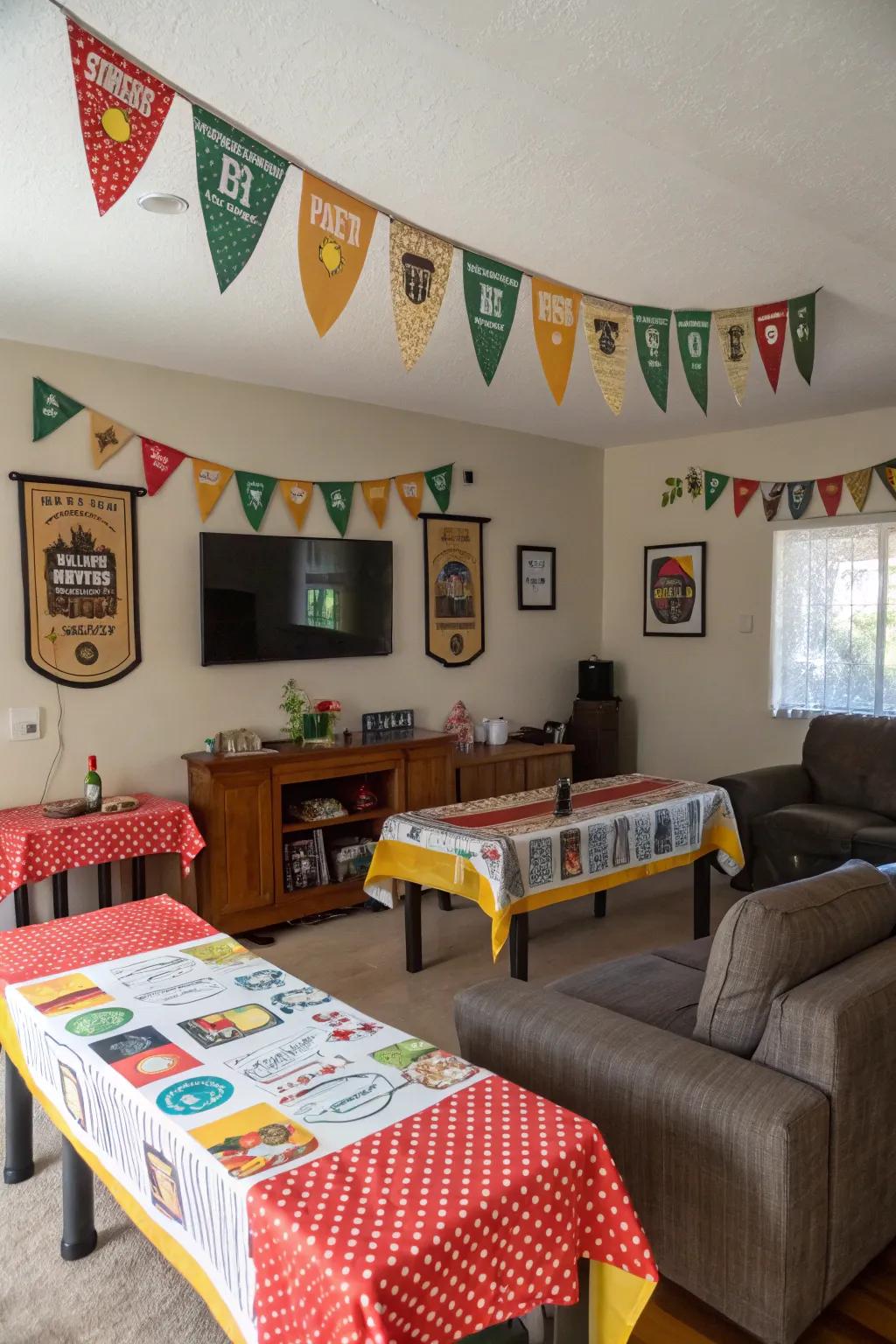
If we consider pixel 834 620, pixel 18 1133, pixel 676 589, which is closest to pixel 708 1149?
pixel 18 1133

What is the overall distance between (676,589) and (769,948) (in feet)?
14.5

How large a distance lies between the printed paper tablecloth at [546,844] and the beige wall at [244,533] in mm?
1280

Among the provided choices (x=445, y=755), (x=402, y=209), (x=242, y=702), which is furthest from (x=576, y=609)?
(x=402, y=209)

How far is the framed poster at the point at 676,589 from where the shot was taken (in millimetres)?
5930

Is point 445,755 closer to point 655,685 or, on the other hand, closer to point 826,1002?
point 655,685

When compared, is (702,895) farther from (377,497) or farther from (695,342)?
(377,497)

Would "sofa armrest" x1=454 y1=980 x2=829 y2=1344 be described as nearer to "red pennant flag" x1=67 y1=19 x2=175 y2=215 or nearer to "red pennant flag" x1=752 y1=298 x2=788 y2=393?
"red pennant flag" x1=67 y1=19 x2=175 y2=215

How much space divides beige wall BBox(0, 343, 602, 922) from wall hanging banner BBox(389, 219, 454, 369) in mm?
1957

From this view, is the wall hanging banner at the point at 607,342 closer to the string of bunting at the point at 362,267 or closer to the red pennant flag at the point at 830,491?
the string of bunting at the point at 362,267

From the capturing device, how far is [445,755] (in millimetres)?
4844

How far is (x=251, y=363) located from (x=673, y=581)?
10.4ft

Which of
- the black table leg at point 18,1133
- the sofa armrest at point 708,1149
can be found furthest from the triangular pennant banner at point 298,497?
the sofa armrest at point 708,1149

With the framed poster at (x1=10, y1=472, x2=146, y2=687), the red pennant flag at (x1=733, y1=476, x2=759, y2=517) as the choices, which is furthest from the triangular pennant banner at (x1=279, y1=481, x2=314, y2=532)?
the red pennant flag at (x1=733, y1=476, x2=759, y2=517)

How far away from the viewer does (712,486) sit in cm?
580
